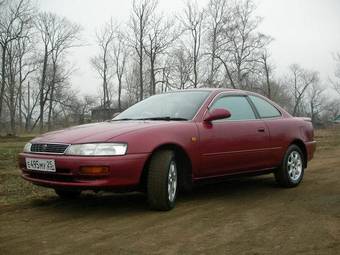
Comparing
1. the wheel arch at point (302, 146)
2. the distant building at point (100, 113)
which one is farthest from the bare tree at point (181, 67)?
the wheel arch at point (302, 146)

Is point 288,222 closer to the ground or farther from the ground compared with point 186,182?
closer to the ground

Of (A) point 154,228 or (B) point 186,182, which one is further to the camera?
(B) point 186,182

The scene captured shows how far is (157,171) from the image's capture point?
4.91 m

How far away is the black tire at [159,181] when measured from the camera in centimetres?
489

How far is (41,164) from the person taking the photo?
192 inches

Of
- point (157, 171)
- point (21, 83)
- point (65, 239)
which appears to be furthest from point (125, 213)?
point (21, 83)

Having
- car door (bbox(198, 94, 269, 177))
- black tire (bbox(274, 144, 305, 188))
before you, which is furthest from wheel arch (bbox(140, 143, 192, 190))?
black tire (bbox(274, 144, 305, 188))

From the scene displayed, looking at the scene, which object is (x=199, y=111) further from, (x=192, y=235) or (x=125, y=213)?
(x=192, y=235)

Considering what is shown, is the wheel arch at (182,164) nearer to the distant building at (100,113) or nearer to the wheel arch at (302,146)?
the wheel arch at (302,146)

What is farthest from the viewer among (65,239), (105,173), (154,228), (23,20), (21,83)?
(21,83)

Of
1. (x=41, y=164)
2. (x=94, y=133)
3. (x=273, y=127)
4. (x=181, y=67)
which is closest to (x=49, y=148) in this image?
(x=41, y=164)

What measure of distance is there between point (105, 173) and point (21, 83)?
50.2 metres

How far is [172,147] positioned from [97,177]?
1.01 m

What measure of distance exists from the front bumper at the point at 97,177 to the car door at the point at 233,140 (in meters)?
1.02
